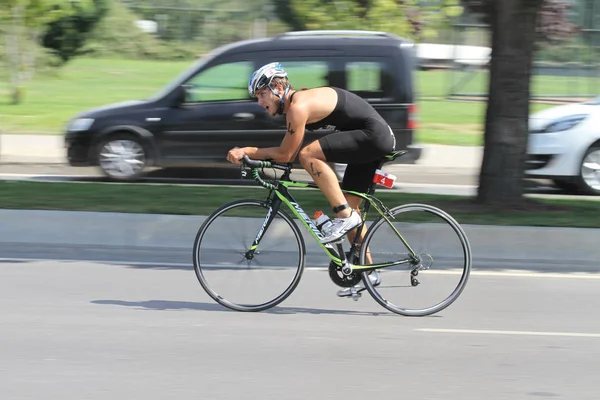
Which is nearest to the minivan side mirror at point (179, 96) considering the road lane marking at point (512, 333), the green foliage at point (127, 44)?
the road lane marking at point (512, 333)

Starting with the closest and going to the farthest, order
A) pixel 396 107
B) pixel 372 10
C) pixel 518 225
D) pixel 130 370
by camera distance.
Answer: pixel 130 370
pixel 518 225
pixel 396 107
pixel 372 10

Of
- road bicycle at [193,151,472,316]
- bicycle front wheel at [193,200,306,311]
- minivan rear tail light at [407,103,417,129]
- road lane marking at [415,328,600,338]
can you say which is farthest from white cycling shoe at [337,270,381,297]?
minivan rear tail light at [407,103,417,129]

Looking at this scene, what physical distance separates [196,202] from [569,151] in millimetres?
5338

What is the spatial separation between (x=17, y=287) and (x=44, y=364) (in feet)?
6.86

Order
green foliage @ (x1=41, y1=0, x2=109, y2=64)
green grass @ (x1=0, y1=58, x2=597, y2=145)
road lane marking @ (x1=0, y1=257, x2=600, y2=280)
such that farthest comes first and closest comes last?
1. green foliage @ (x1=41, y1=0, x2=109, y2=64)
2. green grass @ (x1=0, y1=58, x2=597, y2=145)
3. road lane marking @ (x1=0, y1=257, x2=600, y2=280)

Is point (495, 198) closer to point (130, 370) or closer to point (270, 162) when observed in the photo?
point (270, 162)

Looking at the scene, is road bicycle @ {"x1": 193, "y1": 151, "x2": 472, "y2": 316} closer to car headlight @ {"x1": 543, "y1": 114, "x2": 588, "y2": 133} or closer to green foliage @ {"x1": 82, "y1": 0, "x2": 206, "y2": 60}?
car headlight @ {"x1": 543, "y1": 114, "x2": 588, "y2": 133}

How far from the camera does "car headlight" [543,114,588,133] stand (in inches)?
499

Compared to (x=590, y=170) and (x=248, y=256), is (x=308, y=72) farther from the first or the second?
(x=248, y=256)

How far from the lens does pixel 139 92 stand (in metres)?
26.2

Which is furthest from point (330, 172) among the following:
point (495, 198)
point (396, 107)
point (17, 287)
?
point (396, 107)

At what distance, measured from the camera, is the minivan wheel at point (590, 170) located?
41.4ft

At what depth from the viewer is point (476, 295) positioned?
7.30 meters

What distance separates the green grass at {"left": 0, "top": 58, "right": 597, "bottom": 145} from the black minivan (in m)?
0.10
